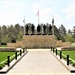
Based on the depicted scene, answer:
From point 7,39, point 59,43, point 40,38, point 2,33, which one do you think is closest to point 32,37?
point 40,38

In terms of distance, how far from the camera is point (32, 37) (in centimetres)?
4878

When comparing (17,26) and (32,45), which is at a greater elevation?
(17,26)

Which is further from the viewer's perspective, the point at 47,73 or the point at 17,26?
the point at 17,26

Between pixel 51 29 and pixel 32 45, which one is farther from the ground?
pixel 51 29

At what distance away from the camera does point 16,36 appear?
83.2m

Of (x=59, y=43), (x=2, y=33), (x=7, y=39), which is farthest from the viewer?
(x=2, y=33)

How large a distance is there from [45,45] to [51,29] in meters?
7.46

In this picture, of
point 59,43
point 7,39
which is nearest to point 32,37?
point 59,43

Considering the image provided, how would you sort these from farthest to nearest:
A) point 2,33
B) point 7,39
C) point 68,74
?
point 2,33
point 7,39
point 68,74

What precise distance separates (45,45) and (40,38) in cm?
168

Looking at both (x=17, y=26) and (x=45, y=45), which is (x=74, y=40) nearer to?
(x=17, y=26)

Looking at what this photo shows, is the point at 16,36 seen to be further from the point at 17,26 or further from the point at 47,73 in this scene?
the point at 47,73

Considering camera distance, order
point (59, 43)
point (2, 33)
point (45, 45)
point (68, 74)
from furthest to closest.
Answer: point (2, 33)
point (59, 43)
point (45, 45)
point (68, 74)

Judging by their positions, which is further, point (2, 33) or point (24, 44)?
point (2, 33)
